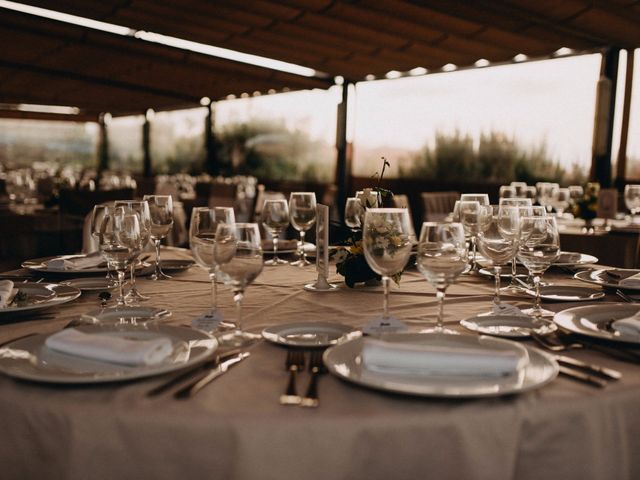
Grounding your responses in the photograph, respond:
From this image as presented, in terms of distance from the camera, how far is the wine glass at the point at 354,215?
2.13 meters

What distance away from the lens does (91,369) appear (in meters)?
1.08

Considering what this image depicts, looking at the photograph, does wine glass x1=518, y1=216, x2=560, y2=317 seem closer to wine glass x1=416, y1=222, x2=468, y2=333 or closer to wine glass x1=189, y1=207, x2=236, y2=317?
wine glass x1=416, y1=222, x2=468, y2=333

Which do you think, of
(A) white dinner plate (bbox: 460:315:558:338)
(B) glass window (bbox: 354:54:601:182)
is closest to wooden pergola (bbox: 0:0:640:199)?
(B) glass window (bbox: 354:54:601:182)

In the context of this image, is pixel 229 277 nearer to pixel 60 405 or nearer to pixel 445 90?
pixel 60 405

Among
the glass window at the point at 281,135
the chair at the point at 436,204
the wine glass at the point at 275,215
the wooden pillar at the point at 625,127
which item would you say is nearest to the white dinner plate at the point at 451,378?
the wine glass at the point at 275,215

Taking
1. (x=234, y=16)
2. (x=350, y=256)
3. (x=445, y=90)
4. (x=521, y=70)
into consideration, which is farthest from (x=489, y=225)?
(x=445, y=90)

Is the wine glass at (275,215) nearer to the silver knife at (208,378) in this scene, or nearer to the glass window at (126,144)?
the silver knife at (208,378)

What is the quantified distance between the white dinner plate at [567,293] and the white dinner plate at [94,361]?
3.24 ft

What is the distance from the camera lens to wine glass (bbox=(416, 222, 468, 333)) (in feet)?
4.16

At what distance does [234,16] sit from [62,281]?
6.95 meters

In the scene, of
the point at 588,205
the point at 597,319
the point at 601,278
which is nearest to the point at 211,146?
the point at 588,205

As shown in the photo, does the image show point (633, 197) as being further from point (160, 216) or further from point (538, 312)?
point (160, 216)

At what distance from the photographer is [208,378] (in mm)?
1066

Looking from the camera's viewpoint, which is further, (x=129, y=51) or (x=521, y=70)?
(x=129, y=51)
